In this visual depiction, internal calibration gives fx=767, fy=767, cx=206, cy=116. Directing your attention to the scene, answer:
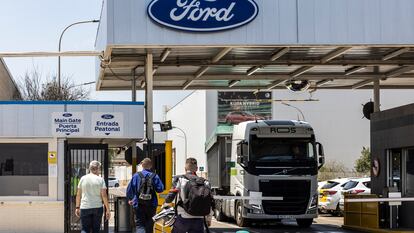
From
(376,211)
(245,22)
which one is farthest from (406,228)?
(245,22)

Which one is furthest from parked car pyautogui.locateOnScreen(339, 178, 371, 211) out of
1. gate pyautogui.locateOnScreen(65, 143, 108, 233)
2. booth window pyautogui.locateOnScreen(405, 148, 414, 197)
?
gate pyautogui.locateOnScreen(65, 143, 108, 233)

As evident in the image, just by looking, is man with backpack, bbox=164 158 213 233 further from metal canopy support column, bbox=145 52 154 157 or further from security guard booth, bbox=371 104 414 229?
security guard booth, bbox=371 104 414 229

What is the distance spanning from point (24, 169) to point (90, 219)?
5.24 m

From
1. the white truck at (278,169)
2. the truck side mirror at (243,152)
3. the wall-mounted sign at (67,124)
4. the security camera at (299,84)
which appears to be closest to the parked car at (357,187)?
the security camera at (299,84)

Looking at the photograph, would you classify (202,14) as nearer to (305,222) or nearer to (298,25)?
(298,25)

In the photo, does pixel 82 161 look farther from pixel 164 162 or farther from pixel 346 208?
pixel 346 208

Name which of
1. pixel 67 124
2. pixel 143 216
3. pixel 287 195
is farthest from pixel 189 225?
pixel 287 195

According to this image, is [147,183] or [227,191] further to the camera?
[227,191]

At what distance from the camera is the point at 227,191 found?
85.7 feet

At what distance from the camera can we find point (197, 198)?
434 inches

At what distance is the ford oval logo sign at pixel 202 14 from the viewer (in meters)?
19.2

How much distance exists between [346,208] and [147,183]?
11754 millimetres

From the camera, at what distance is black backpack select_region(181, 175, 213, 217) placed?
11.0m

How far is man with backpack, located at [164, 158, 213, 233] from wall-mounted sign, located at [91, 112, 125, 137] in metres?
8.03
